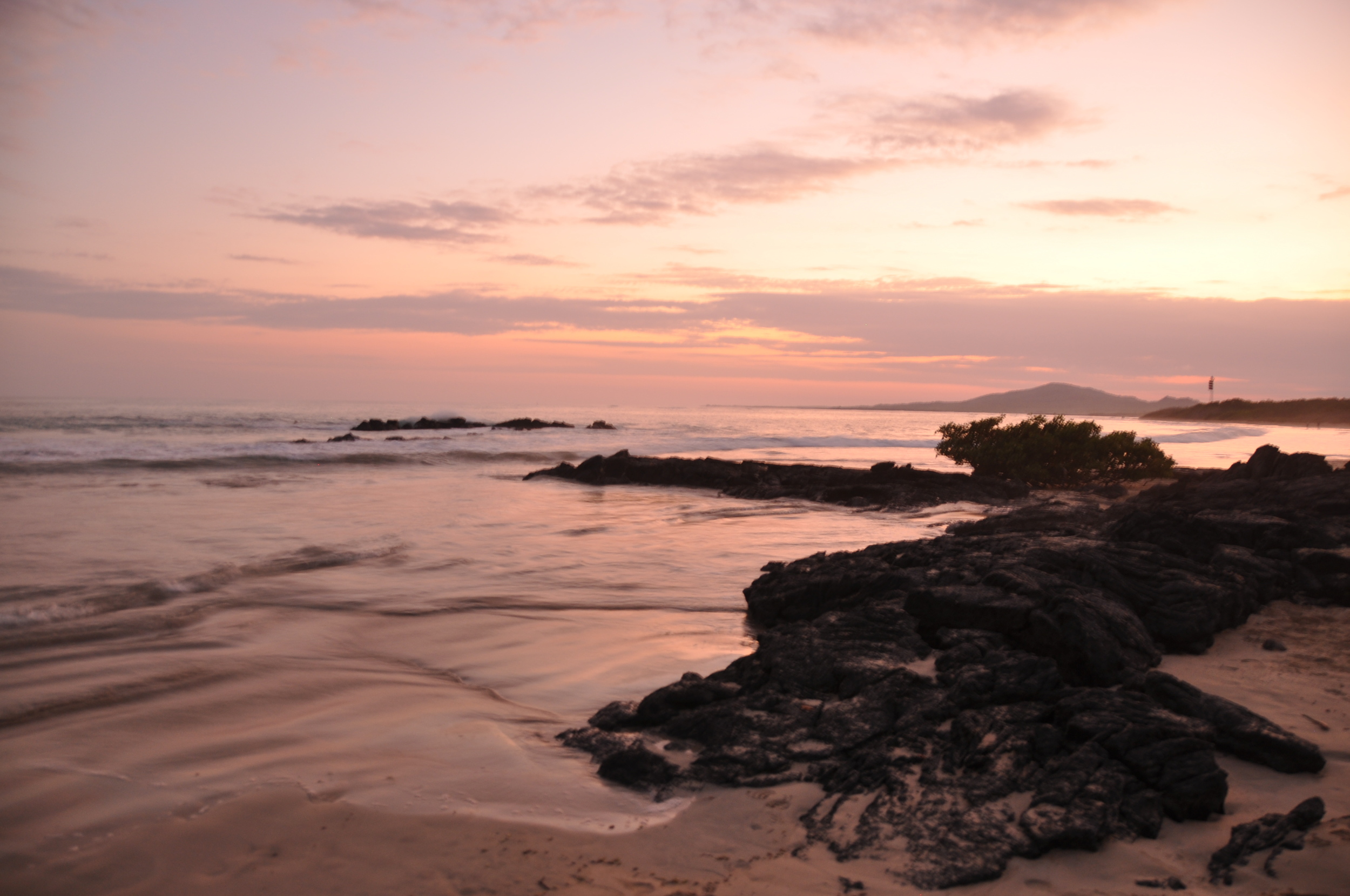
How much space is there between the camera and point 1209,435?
56281 millimetres

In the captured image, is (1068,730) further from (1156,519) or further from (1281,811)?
(1156,519)

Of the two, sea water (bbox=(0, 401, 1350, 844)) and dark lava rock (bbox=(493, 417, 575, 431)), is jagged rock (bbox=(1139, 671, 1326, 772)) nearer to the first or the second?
sea water (bbox=(0, 401, 1350, 844))

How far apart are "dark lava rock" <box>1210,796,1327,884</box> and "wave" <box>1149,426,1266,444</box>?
49185 mm

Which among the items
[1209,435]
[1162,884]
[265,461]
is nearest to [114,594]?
[1162,884]

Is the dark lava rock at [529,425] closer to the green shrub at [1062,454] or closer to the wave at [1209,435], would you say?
the wave at [1209,435]

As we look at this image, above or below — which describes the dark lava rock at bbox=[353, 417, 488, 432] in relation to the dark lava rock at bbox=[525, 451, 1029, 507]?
above

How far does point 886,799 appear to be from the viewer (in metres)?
3.86

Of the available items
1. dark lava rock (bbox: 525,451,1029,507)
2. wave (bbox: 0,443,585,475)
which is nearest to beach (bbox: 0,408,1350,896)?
dark lava rock (bbox: 525,451,1029,507)

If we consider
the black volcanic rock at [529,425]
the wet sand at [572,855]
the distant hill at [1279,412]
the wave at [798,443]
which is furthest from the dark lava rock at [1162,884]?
the distant hill at [1279,412]

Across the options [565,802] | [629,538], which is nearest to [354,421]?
[629,538]

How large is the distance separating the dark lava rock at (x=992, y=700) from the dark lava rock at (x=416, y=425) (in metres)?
48.9

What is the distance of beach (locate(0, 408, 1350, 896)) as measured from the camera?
354cm

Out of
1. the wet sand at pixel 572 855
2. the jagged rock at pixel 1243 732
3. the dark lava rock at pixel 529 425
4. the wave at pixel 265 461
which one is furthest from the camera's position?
the dark lava rock at pixel 529 425

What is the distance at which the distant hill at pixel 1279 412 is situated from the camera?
8050cm
